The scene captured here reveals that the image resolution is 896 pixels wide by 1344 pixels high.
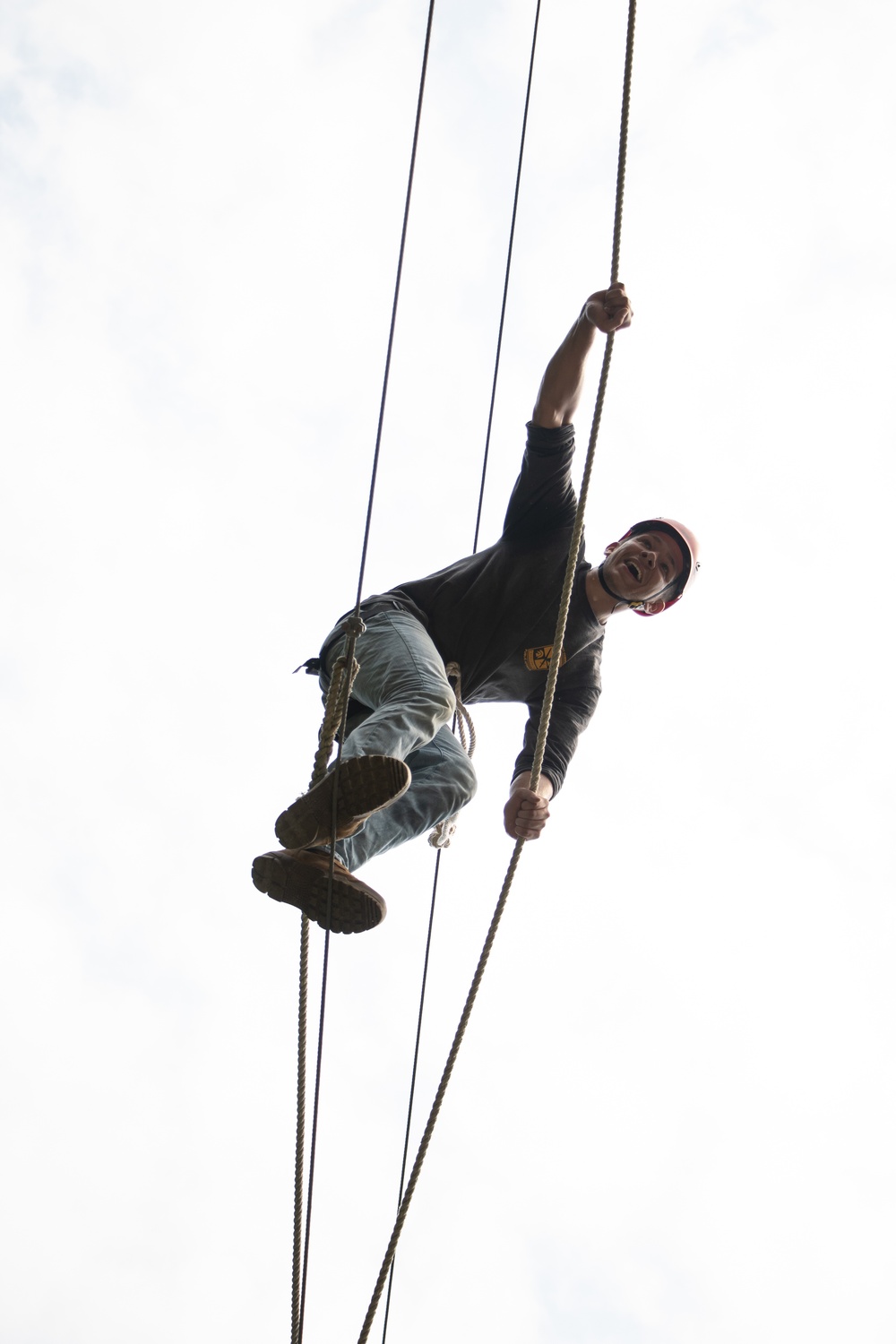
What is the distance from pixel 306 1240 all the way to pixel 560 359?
8.24ft

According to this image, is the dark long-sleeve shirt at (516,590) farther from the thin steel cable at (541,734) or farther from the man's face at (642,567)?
the thin steel cable at (541,734)

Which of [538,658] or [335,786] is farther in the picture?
[538,658]

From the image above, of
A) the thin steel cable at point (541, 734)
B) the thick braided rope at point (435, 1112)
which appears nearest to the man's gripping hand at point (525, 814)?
the thin steel cable at point (541, 734)

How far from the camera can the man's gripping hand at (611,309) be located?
145 inches

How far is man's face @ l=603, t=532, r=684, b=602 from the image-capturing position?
13.6 ft

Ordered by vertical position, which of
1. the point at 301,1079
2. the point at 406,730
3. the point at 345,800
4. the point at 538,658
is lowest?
the point at 301,1079

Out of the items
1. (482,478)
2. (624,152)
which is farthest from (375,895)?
(482,478)

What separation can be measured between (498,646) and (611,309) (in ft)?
3.36

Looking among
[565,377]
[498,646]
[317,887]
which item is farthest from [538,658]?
[317,887]

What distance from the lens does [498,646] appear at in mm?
3986

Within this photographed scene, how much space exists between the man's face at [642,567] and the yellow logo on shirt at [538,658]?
32 centimetres

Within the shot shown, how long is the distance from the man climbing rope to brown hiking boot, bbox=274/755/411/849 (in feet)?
0.07

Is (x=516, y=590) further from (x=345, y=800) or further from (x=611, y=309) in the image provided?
(x=345, y=800)

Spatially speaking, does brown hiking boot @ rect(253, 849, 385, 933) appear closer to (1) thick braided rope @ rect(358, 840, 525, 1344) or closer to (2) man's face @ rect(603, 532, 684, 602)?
(1) thick braided rope @ rect(358, 840, 525, 1344)
